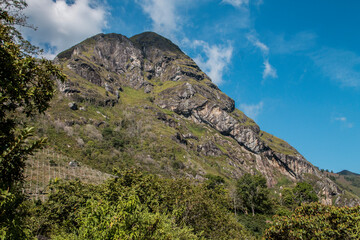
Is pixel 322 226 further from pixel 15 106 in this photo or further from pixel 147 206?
pixel 15 106

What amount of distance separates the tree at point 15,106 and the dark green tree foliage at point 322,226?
1830 cm

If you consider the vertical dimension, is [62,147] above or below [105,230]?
above

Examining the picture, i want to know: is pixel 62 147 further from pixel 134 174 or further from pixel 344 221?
pixel 344 221

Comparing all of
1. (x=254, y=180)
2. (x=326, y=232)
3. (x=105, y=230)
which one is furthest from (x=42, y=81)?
(x=254, y=180)

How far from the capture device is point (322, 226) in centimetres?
1655

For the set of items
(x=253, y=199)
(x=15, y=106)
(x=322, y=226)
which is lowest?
(x=253, y=199)

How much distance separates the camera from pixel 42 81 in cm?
846

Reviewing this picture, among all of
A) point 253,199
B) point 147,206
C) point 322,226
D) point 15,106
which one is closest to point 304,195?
point 253,199

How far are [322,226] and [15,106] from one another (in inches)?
827

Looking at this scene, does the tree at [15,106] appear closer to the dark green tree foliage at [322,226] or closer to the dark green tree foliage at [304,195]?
the dark green tree foliage at [322,226]

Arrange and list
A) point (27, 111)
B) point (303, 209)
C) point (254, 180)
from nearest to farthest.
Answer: point (27, 111) → point (303, 209) → point (254, 180)

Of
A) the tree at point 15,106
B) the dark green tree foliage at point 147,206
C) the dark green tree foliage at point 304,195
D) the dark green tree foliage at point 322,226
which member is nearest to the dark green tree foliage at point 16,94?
the tree at point 15,106

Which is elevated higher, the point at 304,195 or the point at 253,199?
the point at 304,195

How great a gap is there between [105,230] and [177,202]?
19174 millimetres
